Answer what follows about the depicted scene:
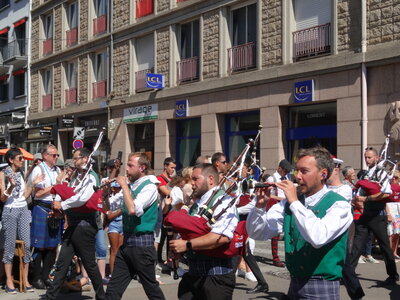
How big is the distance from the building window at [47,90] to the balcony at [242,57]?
13712 millimetres

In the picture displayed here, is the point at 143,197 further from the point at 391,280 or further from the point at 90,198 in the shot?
the point at 391,280

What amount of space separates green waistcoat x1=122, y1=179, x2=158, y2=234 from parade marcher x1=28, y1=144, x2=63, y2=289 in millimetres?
2216

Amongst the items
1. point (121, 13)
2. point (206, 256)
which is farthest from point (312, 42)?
point (206, 256)

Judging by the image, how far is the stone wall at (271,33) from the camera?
53.9 ft

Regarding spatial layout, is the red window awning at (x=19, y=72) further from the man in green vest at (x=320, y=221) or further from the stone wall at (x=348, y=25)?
the man in green vest at (x=320, y=221)

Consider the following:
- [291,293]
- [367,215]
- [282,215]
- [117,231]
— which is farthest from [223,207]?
[367,215]

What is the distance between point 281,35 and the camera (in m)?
16.4

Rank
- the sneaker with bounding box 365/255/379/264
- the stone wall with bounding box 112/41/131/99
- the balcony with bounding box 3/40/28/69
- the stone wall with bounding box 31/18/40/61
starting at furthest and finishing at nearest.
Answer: the balcony with bounding box 3/40/28/69, the stone wall with bounding box 31/18/40/61, the stone wall with bounding box 112/41/131/99, the sneaker with bounding box 365/255/379/264

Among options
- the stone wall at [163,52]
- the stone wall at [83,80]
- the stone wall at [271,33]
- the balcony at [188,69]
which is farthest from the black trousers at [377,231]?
the stone wall at [83,80]

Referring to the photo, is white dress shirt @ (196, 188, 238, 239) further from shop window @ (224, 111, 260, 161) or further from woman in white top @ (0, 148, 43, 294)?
shop window @ (224, 111, 260, 161)

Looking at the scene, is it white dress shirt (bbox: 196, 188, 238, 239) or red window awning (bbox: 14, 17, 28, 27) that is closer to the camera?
white dress shirt (bbox: 196, 188, 238, 239)

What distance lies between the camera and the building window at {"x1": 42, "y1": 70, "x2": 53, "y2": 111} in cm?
2922

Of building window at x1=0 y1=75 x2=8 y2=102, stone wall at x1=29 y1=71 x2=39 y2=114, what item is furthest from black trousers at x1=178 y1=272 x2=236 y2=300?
building window at x1=0 y1=75 x2=8 y2=102

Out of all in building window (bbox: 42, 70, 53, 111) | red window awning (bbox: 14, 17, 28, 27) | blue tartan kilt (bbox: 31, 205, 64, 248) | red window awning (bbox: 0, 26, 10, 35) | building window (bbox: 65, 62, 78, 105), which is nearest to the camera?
blue tartan kilt (bbox: 31, 205, 64, 248)
